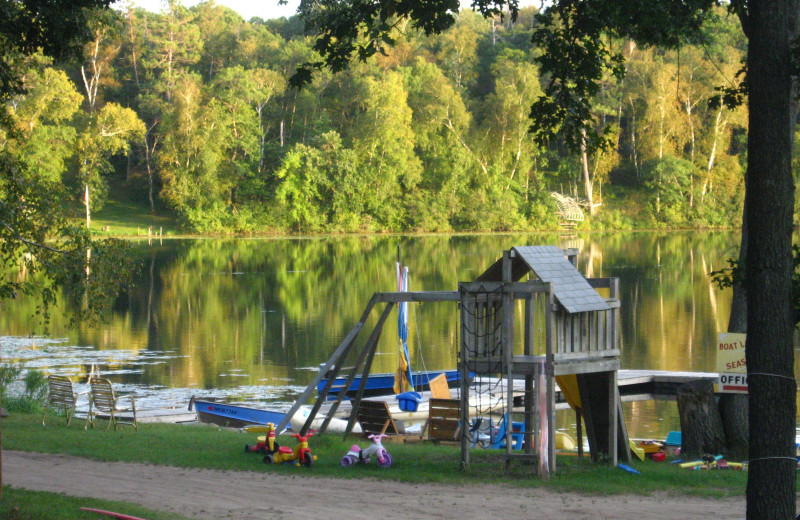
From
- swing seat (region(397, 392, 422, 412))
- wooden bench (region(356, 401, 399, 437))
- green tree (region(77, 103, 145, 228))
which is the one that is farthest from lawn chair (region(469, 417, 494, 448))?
green tree (region(77, 103, 145, 228))

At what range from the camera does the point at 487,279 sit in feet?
38.5

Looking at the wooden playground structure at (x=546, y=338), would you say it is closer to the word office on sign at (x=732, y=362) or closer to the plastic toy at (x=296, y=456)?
the plastic toy at (x=296, y=456)

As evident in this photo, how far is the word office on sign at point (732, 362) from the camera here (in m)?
13.1

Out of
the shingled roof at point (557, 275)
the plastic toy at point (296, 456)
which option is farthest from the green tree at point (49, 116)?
the shingled roof at point (557, 275)

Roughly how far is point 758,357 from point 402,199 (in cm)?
6614

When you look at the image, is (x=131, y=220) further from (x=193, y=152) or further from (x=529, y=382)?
(x=529, y=382)

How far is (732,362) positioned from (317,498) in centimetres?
629

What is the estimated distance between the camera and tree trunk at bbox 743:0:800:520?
6.65 meters

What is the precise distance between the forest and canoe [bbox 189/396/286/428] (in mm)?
49434

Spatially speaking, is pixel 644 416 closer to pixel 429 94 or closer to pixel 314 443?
pixel 314 443

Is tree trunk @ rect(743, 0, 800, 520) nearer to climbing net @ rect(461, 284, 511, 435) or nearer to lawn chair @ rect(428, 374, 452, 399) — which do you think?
climbing net @ rect(461, 284, 511, 435)

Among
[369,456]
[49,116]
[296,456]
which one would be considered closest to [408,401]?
[369,456]

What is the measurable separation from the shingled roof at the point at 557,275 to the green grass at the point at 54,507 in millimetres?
4689

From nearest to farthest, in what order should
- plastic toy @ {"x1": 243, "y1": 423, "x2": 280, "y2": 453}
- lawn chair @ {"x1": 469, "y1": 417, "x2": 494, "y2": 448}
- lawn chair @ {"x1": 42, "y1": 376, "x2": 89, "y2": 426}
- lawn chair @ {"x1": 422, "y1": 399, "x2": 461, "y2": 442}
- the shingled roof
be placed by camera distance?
the shingled roof → plastic toy @ {"x1": 243, "y1": 423, "x2": 280, "y2": 453} → lawn chair @ {"x1": 42, "y1": 376, "x2": 89, "y2": 426} → lawn chair @ {"x1": 422, "y1": 399, "x2": 461, "y2": 442} → lawn chair @ {"x1": 469, "y1": 417, "x2": 494, "y2": 448}
